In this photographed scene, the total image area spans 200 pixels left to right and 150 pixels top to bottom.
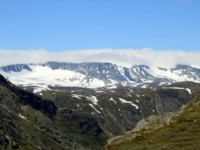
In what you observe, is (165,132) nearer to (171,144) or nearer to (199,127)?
(199,127)

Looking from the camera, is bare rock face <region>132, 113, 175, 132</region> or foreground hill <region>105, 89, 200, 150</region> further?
bare rock face <region>132, 113, 175, 132</region>

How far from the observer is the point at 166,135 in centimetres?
10000

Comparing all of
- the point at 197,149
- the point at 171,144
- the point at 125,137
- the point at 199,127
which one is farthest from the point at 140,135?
the point at 197,149

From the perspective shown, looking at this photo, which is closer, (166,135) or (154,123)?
(166,135)

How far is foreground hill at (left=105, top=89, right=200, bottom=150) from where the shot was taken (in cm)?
8862

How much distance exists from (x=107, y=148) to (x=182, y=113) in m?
27.1

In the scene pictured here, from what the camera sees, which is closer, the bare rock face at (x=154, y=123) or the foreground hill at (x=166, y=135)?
the foreground hill at (x=166, y=135)

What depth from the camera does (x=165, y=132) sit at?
103062 mm

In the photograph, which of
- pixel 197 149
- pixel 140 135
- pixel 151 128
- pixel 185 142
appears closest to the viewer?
pixel 197 149

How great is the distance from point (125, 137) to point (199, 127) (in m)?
18.9

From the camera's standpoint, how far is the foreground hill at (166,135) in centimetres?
8862

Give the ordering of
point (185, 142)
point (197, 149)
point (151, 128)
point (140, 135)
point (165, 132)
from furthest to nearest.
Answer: point (151, 128)
point (140, 135)
point (165, 132)
point (185, 142)
point (197, 149)

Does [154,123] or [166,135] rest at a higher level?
[166,135]

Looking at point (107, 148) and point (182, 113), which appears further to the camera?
point (182, 113)
